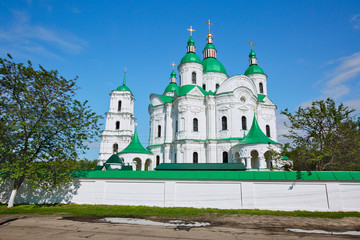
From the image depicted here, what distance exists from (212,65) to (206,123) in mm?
10385

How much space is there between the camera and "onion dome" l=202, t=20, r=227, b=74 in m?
35.3

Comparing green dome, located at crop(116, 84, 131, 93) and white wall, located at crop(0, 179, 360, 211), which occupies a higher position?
green dome, located at crop(116, 84, 131, 93)

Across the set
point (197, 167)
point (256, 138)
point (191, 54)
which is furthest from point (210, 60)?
point (197, 167)

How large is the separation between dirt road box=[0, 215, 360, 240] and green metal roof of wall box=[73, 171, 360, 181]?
2.72 m

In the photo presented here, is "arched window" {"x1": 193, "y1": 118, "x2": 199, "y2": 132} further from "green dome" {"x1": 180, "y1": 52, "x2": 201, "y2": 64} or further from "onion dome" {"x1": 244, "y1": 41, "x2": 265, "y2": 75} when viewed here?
"onion dome" {"x1": 244, "y1": 41, "x2": 265, "y2": 75}

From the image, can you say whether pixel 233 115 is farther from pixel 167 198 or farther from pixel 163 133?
pixel 167 198

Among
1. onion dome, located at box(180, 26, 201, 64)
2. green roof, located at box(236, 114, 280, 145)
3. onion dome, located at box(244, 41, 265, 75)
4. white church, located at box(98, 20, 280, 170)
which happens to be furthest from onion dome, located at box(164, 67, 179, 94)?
green roof, located at box(236, 114, 280, 145)

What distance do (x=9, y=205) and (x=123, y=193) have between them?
6.39 m

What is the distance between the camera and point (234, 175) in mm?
13961

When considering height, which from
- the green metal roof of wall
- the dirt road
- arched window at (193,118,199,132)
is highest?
arched window at (193,118,199,132)

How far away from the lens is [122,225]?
367 inches

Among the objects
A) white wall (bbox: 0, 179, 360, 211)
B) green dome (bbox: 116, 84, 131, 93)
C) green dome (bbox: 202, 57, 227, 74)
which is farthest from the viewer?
green dome (bbox: 116, 84, 131, 93)

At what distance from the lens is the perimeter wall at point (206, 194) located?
13.0 meters

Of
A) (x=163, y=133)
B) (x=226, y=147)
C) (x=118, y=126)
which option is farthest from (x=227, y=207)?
(x=118, y=126)
